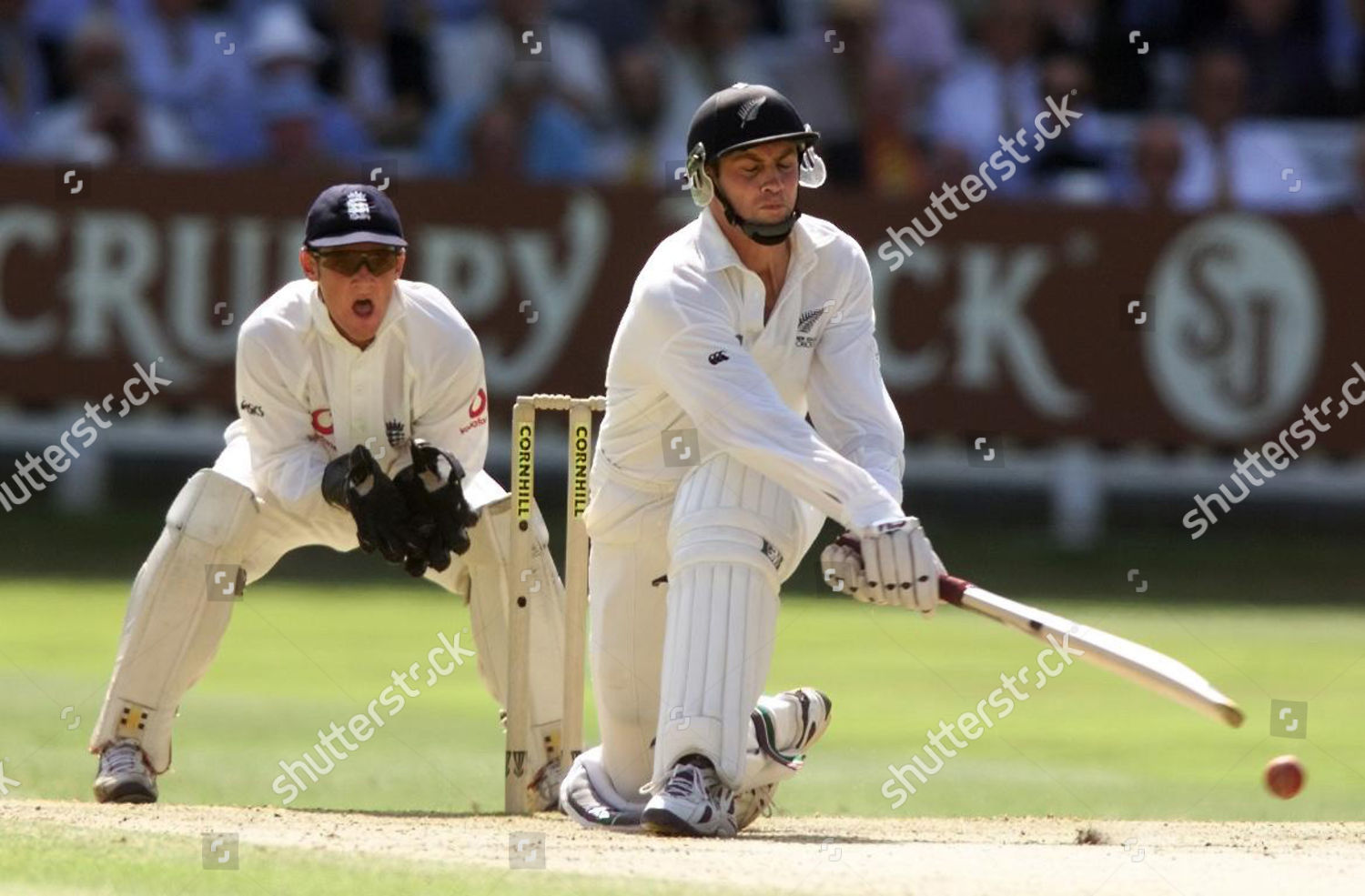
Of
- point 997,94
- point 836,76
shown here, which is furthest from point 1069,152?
point 836,76

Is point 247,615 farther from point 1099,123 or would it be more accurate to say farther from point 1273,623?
point 1099,123

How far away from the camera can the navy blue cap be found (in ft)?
20.5

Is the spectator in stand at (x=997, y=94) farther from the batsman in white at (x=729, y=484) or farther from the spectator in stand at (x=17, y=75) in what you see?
the batsman in white at (x=729, y=484)

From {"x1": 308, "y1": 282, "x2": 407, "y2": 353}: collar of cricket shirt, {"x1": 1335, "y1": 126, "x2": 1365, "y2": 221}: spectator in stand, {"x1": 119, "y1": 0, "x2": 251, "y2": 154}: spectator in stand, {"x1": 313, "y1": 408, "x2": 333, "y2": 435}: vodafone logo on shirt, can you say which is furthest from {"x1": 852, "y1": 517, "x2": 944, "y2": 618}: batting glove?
{"x1": 119, "y1": 0, "x2": 251, "y2": 154}: spectator in stand

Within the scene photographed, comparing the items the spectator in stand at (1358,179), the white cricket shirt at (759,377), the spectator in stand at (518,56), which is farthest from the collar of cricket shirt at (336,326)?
the spectator in stand at (1358,179)

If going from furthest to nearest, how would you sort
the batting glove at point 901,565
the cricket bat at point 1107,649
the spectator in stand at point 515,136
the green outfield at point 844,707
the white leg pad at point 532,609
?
the spectator in stand at point 515,136 → the green outfield at point 844,707 → the white leg pad at point 532,609 → the batting glove at point 901,565 → the cricket bat at point 1107,649

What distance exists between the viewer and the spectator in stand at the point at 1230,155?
12.6 metres

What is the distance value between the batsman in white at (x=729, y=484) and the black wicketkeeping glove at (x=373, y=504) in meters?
0.49

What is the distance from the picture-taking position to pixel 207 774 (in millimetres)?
7035

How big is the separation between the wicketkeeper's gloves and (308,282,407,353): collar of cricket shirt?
37 cm

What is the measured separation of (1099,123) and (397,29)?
380 cm

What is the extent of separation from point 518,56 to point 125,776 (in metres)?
7.16

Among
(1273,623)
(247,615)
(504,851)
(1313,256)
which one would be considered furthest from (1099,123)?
(504,851)

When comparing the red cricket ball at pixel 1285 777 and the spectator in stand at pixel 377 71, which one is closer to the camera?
the red cricket ball at pixel 1285 777
